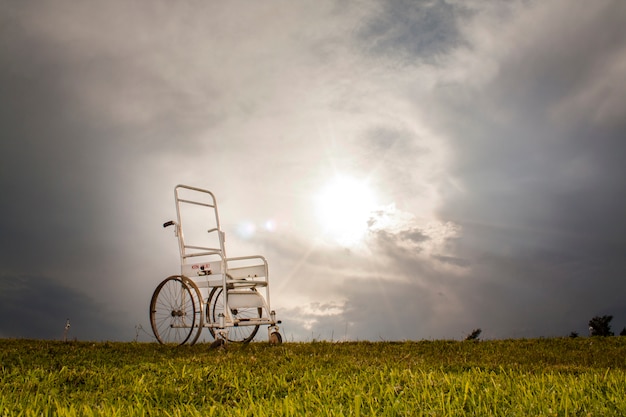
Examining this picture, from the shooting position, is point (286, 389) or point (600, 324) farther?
point (600, 324)

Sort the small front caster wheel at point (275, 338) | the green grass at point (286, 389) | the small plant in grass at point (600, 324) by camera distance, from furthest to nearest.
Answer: the small plant in grass at point (600, 324)
the small front caster wheel at point (275, 338)
the green grass at point (286, 389)

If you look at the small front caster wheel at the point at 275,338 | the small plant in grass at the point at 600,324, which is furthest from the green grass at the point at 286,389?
the small plant in grass at the point at 600,324

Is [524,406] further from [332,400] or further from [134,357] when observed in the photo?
[134,357]

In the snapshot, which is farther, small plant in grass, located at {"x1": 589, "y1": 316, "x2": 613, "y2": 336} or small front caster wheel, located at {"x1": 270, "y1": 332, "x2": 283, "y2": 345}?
small plant in grass, located at {"x1": 589, "y1": 316, "x2": 613, "y2": 336}

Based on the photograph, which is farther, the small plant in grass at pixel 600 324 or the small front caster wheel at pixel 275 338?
the small plant in grass at pixel 600 324

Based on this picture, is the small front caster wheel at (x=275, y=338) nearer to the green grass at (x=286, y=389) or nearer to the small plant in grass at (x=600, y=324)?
the green grass at (x=286, y=389)

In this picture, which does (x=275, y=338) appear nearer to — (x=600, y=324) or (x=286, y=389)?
(x=286, y=389)

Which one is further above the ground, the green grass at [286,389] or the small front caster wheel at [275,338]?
the small front caster wheel at [275,338]

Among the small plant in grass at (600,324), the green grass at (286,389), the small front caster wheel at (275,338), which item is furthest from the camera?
the small plant in grass at (600,324)

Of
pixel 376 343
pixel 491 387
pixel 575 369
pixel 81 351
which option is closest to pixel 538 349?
pixel 376 343

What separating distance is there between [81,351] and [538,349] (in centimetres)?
886

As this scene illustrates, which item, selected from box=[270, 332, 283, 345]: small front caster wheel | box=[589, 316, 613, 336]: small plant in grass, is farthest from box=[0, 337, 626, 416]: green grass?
box=[589, 316, 613, 336]: small plant in grass

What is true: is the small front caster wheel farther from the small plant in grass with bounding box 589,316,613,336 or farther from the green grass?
the small plant in grass with bounding box 589,316,613,336

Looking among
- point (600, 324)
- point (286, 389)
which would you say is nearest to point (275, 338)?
point (286, 389)
